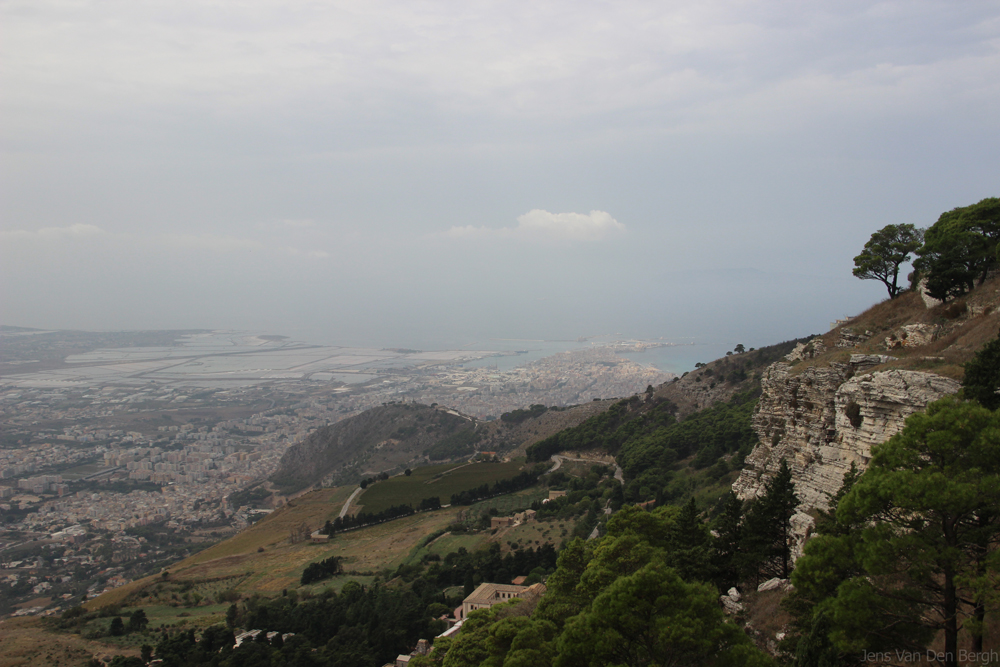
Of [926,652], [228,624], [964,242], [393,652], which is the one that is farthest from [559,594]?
[228,624]

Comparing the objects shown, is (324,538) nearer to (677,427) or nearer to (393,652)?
(393,652)

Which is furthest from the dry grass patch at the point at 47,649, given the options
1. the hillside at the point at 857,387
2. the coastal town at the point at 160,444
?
the hillside at the point at 857,387

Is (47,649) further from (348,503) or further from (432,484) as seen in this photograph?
(432,484)

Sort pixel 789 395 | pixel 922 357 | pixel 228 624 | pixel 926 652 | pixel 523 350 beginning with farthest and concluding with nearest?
1. pixel 523 350
2. pixel 228 624
3. pixel 789 395
4. pixel 922 357
5. pixel 926 652

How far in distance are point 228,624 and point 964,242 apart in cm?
3228

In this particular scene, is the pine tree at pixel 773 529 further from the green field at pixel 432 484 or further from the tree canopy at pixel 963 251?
the green field at pixel 432 484

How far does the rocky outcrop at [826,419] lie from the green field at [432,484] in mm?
34099

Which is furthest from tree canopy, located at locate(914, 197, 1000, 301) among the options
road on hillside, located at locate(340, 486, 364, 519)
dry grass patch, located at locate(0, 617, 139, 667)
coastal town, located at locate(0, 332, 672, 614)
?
coastal town, located at locate(0, 332, 672, 614)

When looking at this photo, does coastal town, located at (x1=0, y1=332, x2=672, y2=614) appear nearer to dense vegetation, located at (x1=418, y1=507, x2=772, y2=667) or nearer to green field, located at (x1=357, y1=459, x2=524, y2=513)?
→ green field, located at (x1=357, y1=459, x2=524, y2=513)

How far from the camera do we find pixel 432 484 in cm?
5200

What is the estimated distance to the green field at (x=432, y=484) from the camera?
4847cm

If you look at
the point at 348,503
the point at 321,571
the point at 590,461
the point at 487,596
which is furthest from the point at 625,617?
the point at 348,503

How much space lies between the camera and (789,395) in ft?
52.6

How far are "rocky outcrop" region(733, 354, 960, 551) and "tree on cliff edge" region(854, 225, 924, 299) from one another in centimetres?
647
